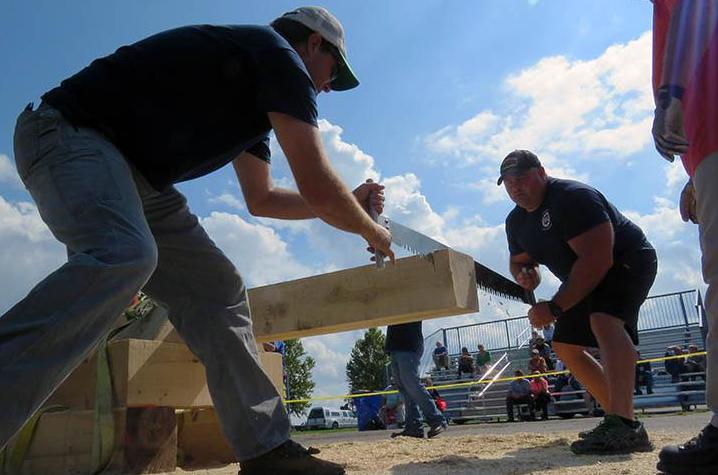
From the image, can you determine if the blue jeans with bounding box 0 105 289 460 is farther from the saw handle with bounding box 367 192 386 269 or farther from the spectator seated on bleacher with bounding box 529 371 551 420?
the spectator seated on bleacher with bounding box 529 371 551 420

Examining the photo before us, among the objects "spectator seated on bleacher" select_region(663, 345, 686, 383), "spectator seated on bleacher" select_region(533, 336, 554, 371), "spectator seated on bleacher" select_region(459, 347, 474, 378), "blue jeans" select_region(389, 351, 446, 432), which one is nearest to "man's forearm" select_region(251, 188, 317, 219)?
"blue jeans" select_region(389, 351, 446, 432)

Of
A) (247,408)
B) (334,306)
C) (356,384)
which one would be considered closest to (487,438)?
(334,306)

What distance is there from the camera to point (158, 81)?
2098 millimetres

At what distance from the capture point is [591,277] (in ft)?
11.5

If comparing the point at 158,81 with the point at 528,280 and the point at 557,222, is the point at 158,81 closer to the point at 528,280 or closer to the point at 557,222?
the point at 557,222

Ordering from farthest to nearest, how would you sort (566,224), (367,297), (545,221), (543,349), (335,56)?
(543,349) < (367,297) < (545,221) < (566,224) < (335,56)

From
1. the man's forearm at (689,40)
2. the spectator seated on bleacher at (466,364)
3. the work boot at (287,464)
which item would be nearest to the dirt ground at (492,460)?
the work boot at (287,464)

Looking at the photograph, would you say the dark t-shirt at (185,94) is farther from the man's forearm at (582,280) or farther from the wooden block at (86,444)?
the man's forearm at (582,280)

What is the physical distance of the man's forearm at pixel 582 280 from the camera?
3.50m

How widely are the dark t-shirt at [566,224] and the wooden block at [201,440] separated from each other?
249 cm

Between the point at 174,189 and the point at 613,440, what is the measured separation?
2430mm

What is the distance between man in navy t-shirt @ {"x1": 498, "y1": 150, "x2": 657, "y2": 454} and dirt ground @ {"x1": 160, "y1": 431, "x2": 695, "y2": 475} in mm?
269

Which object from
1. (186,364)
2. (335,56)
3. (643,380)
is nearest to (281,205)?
(335,56)

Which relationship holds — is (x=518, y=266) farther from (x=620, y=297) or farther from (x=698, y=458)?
(x=698, y=458)
